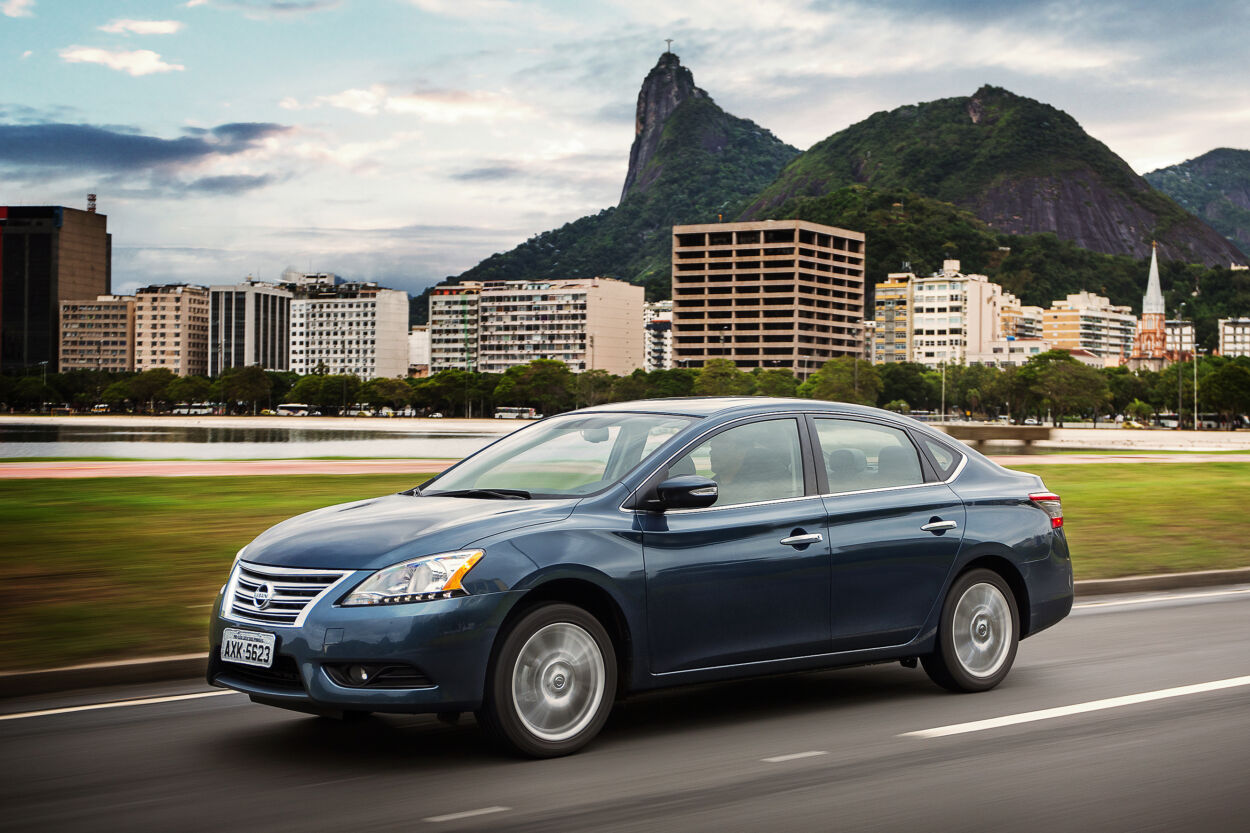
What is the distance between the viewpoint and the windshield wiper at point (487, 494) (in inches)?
246

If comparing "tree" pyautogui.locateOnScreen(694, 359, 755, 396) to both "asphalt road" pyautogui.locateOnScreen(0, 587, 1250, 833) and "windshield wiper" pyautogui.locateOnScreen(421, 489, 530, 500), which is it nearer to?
"asphalt road" pyautogui.locateOnScreen(0, 587, 1250, 833)

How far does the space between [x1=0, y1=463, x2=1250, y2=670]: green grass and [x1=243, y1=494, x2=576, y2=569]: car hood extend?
2.76m

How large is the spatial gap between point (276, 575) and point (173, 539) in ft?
26.0

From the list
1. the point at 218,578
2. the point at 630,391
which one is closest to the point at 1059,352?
the point at 630,391

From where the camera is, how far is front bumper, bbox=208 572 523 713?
537cm

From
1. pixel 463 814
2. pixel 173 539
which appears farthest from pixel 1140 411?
pixel 463 814

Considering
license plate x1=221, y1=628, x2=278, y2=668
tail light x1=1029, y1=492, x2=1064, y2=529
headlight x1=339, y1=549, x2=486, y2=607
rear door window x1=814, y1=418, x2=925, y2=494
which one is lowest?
license plate x1=221, y1=628, x2=278, y2=668

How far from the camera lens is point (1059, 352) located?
6969 inches

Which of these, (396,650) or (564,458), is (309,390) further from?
(396,650)

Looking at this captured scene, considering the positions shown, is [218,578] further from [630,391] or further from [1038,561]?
[630,391]

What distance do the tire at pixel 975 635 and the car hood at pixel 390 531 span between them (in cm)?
249

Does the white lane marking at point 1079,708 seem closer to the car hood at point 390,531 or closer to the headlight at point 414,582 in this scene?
the car hood at point 390,531

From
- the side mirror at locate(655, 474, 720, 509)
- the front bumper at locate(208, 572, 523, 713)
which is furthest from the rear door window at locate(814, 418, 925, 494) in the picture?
the front bumper at locate(208, 572, 523, 713)

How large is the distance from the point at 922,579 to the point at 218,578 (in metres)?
6.28
